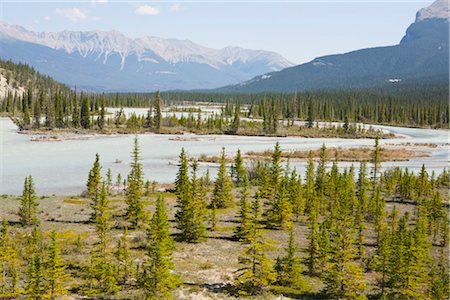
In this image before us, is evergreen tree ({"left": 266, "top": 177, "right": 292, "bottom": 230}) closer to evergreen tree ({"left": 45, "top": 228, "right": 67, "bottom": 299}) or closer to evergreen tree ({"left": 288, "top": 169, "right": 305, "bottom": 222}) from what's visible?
evergreen tree ({"left": 288, "top": 169, "right": 305, "bottom": 222})

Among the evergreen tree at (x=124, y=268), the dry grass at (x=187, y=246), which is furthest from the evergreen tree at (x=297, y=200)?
the evergreen tree at (x=124, y=268)

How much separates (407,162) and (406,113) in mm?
117929

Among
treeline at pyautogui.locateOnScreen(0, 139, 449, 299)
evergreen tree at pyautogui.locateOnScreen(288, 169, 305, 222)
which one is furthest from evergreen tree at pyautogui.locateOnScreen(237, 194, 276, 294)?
evergreen tree at pyautogui.locateOnScreen(288, 169, 305, 222)

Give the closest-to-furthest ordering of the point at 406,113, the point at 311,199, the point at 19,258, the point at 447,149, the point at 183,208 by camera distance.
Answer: the point at 19,258
the point at 183,208
the point at 311,199
the point at 447,149
the point at 406,113

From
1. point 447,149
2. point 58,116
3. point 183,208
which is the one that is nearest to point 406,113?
point 447,149

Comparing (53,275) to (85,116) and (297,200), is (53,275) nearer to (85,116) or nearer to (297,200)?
(297,200)

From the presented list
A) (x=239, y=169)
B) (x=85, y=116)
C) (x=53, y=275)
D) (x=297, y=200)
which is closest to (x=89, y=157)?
(x=239, y=169)

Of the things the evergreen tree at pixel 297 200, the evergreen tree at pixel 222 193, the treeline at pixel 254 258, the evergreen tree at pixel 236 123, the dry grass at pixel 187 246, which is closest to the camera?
the treeline at pixel 254 258

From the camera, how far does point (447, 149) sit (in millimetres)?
105375

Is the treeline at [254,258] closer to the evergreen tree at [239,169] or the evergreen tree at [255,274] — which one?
the evergreen tree at [255,274]

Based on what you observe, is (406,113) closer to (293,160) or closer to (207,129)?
(207,129)

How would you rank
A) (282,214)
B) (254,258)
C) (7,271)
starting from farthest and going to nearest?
1. (282,214)
2. (7,271)
3. (254,258)

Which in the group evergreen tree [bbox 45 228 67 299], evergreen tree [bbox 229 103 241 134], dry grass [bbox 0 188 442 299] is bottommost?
dry grass [bbox 0 188 442 299]

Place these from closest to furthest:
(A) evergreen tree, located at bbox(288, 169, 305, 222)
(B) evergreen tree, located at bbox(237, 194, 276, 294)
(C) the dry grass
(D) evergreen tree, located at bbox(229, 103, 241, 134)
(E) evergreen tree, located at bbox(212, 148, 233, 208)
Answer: (B) evergreen tree, located at bbox(237, 194, 276, 294) < (C) the dry grass < (A) evergreen tree, located at bbox(288, 169, 305, 222) < (E) evergreen tree, located at bbox(212, 148, 233, 208) < (D) evergreen tree, located at bbox(229, 103, 241, 134)
